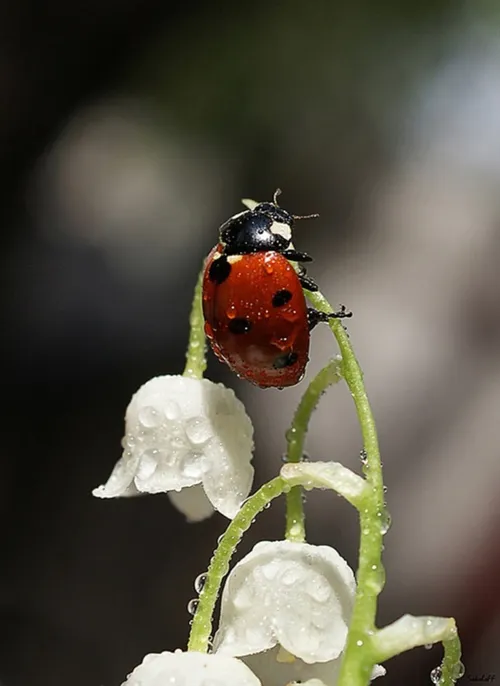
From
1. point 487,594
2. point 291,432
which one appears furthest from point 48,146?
point 291,432

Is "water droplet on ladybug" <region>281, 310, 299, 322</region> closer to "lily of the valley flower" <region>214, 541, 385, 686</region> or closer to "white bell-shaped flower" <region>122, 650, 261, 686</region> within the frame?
"lily of the valley flower" <region>214, 541, 385, 686</region>

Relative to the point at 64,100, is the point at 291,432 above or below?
below

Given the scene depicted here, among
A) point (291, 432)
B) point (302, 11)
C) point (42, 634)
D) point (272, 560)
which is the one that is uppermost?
point (302, 11)

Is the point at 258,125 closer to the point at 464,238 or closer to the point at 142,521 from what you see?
the point at 464,238

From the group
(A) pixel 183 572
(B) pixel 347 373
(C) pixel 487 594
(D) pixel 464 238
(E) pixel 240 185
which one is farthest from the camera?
(E) pixel 240 185

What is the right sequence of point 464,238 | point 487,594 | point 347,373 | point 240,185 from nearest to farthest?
point 347,373
point 487,594
point 464,238
point 240,185

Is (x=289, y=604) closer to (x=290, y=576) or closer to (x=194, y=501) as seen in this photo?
(x=290, y=576)

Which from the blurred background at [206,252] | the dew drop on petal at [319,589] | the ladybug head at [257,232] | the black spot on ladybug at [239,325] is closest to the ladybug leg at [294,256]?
the ladybug head at [257,232]

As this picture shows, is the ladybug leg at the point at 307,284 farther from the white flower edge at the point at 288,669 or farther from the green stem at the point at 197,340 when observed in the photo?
the white flower edge at the point at 288,669
